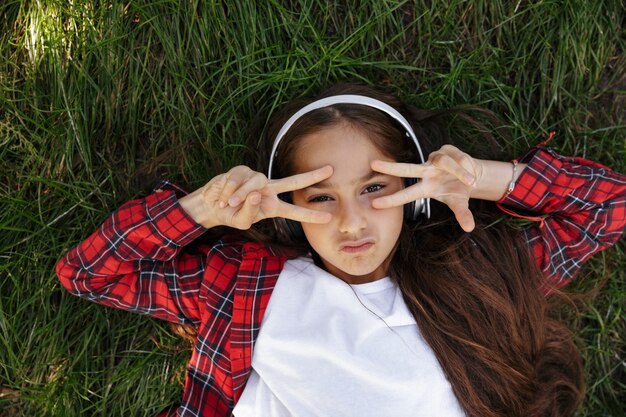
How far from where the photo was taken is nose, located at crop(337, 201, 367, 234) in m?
1.78

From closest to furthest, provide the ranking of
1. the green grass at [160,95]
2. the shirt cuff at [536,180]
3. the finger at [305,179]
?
the finger at [305,179] < the shirt cuff at [536,180] < the green grass at [160,95]

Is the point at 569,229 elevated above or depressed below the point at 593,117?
below

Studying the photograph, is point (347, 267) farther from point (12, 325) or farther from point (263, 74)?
point (12, 325)

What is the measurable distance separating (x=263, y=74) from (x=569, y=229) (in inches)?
52.5

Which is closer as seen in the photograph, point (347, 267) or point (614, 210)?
point (347, 267)

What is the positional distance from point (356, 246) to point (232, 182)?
18.0 inches

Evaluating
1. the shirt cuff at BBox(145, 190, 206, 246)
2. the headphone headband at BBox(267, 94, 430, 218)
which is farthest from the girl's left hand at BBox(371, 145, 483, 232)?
the shirt cuff at BBox(145, 190, 206, 246)

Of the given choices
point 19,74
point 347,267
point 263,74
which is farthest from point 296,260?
point 19,74

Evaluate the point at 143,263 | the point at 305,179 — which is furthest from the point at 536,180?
the point at 143,263

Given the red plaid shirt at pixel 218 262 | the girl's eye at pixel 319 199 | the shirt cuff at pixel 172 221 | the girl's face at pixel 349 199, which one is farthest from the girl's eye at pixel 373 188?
the shirt cuff at pixel 172 221

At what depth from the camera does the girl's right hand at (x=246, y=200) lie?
5.87 ft

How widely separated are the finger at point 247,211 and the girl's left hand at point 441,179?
0.39 m

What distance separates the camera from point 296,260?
2166mm

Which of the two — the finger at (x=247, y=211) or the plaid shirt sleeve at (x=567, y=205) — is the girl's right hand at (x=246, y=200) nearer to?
the finger at (x=247, y=211)
